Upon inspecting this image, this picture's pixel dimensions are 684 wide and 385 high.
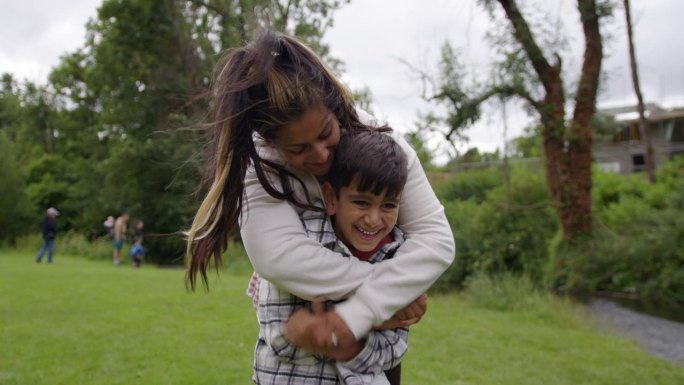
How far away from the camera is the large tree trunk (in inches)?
556

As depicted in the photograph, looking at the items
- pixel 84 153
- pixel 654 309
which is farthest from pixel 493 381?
pixel 84 153

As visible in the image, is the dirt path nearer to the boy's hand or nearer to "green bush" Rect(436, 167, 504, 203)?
the boy's hand

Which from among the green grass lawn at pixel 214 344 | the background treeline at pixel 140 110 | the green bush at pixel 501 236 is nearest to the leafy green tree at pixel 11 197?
the background treeline at pixel 140 110

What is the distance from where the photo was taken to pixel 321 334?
182 cm

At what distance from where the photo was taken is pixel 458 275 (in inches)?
615

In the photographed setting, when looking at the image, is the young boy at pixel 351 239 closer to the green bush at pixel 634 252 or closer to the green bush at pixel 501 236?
the green bush at pixel 634 252

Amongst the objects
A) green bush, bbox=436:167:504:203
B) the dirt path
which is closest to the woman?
the dirt path

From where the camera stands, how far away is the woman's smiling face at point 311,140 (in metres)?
1.90

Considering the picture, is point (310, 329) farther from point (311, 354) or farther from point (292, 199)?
point (292, 199)

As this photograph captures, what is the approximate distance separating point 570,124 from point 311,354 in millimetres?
13928

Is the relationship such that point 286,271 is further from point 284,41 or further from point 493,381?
point 493,381

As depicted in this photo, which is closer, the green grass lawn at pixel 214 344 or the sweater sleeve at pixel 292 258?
the sweater sleeve at pixel 292 258

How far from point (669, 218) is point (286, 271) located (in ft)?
43.5

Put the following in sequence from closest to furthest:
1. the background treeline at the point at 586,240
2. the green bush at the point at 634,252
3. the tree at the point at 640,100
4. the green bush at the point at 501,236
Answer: the green bush at the point at 634,252 < the background treeline at the point at 586,240 < the green bush at the point at 501,236 < the tree at the point at 640,100
